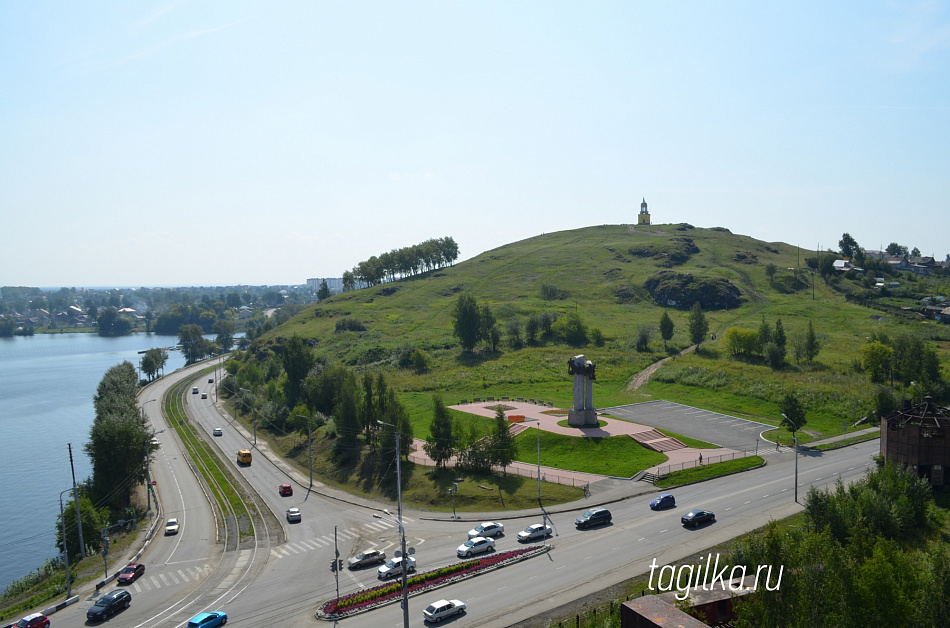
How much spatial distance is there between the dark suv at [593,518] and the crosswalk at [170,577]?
2722cm

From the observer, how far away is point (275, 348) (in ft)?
490

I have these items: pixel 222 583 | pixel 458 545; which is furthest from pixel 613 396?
Answer: pixel 222 583

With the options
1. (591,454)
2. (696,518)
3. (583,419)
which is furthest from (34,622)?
(583,419)

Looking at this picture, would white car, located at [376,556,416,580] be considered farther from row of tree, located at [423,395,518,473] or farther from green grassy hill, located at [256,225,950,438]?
green grassy hill, located at [256,225,950,438]

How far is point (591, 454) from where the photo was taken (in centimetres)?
6269

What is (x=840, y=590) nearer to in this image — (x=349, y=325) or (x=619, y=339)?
(x=619, y=339)

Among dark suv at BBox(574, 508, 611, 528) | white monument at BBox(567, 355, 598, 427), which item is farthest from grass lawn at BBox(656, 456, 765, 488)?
white monument at BBox(567, 355, 598, 427)

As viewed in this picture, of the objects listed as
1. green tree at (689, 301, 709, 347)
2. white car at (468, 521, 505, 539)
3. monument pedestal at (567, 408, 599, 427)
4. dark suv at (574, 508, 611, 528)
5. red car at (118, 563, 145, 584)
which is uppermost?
green tree at (689, 301, 709, 347)

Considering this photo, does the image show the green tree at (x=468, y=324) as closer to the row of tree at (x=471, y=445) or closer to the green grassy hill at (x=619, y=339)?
the green grassy hill at (x=619, y=339)

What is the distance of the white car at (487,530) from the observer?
45031 mm

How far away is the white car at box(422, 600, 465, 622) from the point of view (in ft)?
108

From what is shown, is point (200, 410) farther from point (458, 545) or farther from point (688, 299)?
point (688, 299)

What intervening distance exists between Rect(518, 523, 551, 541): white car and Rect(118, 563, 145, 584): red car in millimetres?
27735

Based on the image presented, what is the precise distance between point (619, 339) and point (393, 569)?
92.4m
